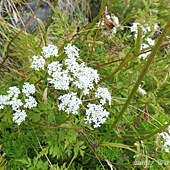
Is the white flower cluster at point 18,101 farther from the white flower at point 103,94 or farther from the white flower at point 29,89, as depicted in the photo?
the white flower at point 103,94

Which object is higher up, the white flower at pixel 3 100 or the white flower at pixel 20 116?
the white flower at pixel 3 100

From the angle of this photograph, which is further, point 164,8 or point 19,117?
point 164,8

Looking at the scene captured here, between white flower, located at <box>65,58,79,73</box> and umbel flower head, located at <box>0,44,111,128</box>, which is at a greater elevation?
white flower, located at <box>65,58,79,73</box>

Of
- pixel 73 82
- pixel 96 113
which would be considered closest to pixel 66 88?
pixel 73 82

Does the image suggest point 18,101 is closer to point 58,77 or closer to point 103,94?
point 58,77

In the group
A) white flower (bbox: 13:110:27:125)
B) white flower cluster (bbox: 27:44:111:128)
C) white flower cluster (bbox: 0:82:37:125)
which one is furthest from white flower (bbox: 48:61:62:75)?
white flower (bbox: 13:110:27:125)

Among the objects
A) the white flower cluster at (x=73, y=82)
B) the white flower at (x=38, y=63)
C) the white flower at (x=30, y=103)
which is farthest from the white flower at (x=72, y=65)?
the white flower at (x=30, y=103)

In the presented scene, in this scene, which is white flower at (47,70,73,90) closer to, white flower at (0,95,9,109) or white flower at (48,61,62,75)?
white flower at (48,61,62,75)

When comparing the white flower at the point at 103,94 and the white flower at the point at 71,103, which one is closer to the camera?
the white flower at the point at 71,103

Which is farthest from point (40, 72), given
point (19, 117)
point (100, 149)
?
point (100, 149)

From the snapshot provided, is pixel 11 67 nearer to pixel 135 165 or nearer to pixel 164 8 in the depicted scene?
pixel 135 165

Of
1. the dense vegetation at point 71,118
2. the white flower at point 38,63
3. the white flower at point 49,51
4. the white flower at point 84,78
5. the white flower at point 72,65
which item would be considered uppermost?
the white flower at point 49,51
